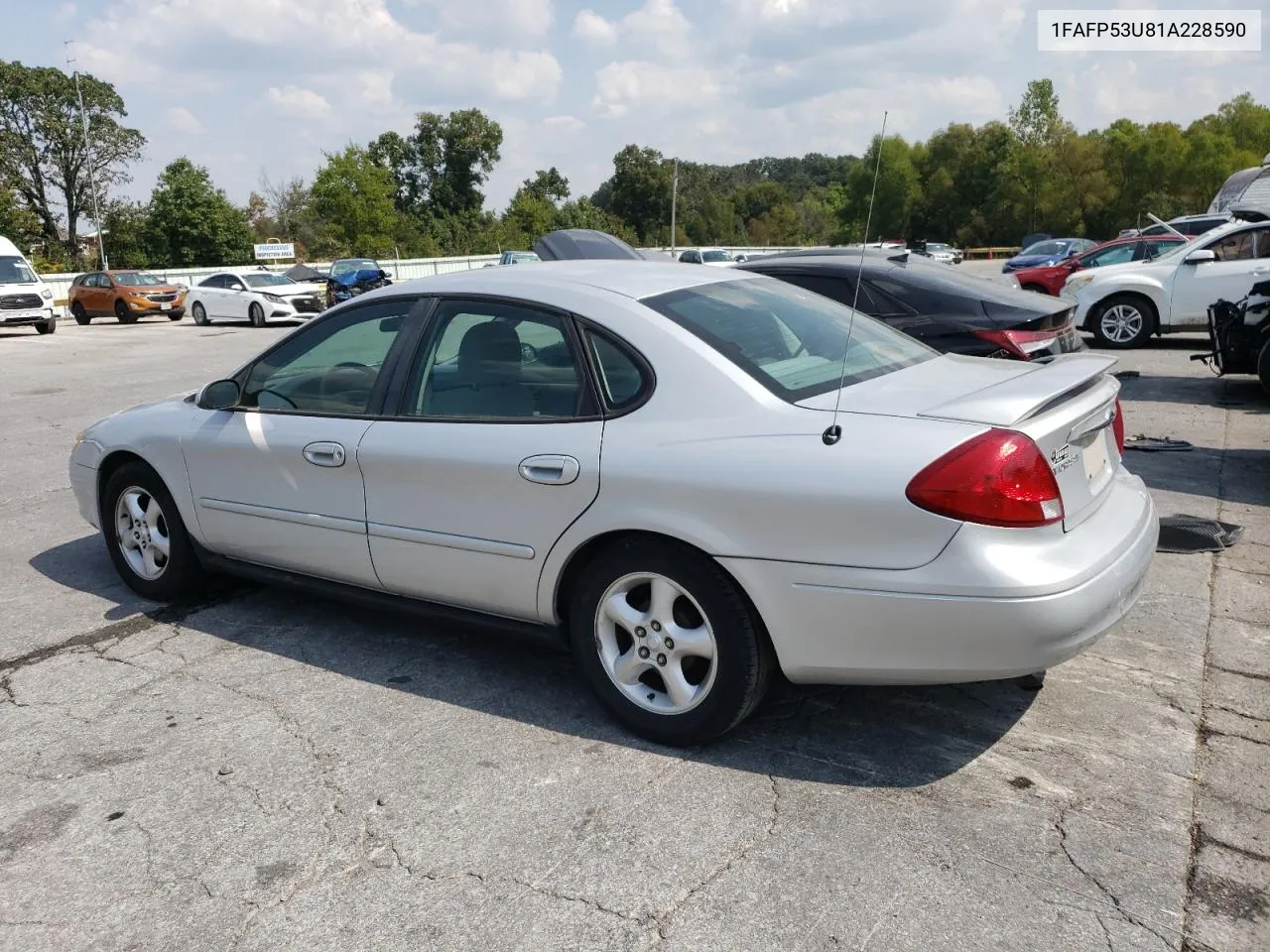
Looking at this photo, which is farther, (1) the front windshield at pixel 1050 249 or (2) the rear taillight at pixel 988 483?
(1) the front windshield at pixel 1050 249

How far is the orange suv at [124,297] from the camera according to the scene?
30.5 metres

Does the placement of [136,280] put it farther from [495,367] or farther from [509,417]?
[509,417]

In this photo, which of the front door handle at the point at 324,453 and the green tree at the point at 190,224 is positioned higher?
the green tree at the point at 190,224

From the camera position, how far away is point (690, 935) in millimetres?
2572

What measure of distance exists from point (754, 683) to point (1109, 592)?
3.57 feet

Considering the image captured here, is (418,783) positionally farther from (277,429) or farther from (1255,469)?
(1255,469)

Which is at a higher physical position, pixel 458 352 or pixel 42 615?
pixel 458 352

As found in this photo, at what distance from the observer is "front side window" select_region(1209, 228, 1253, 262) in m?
13.3

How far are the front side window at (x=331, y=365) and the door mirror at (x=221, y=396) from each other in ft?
0.14

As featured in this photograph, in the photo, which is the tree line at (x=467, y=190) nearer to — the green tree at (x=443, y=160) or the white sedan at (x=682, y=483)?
the green tree at (x=443, y=160)

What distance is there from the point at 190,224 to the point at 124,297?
109 feet

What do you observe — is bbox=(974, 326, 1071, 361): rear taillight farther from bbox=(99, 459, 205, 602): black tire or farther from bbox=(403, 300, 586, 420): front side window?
bbox=(99, 459, 205, 602): black tire

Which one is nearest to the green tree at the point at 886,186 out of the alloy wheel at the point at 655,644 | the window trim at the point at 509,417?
the window trim at the point at 509,417

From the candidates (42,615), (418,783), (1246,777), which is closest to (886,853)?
(1246,777)
